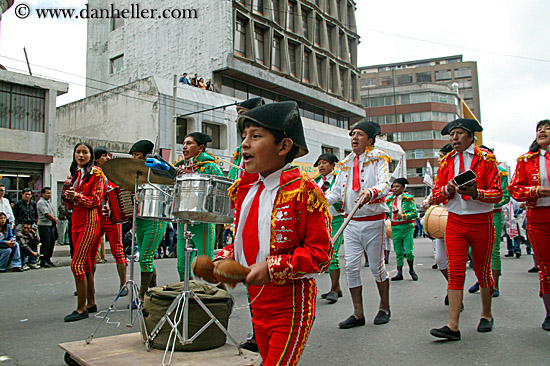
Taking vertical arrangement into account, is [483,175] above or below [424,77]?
below

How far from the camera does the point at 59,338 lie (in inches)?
188

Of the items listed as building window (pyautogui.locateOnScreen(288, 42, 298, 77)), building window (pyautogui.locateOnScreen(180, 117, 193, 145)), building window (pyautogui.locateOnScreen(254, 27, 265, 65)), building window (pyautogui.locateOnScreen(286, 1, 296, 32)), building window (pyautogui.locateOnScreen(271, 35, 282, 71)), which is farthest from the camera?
building window (pyautogui.locateOnScreen(288, 42, 298, 77))

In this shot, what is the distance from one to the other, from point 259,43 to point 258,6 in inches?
113

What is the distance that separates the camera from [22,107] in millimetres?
20500

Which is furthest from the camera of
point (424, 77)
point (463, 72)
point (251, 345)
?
point (463, 72)

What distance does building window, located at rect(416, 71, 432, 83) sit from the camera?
96.9m

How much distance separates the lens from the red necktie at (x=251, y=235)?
7.92 ft

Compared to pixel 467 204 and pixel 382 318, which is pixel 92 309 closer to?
pixel 382 318

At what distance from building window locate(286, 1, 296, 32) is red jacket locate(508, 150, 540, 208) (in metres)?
34.2

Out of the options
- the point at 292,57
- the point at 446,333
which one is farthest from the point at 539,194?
the point at 292,57

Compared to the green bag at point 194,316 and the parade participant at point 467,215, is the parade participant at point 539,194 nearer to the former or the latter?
the parade participant at point 467,215

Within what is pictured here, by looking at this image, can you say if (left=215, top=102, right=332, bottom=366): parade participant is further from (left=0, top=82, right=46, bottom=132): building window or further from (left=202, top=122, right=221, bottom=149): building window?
(left=202, top=122, right=221, bottom=149): building window

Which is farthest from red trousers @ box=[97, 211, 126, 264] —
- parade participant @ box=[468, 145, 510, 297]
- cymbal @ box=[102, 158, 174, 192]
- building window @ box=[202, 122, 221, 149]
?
building window @ box=[202, 122, 221, 149]

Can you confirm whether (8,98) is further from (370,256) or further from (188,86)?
(370,256)
